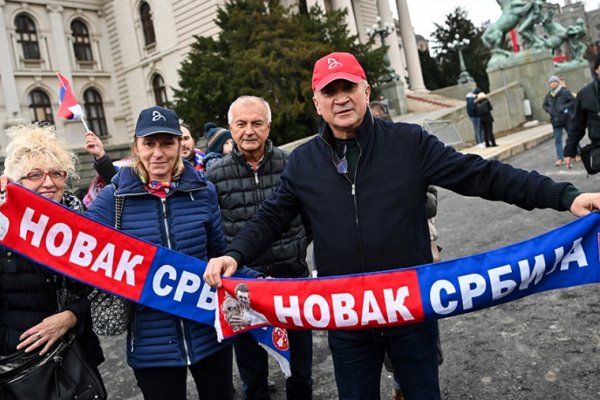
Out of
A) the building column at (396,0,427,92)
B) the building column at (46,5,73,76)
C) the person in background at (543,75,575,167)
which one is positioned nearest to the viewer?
the person in background at (543,75,575,167)

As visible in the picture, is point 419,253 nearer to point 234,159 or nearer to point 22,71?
point 234,159

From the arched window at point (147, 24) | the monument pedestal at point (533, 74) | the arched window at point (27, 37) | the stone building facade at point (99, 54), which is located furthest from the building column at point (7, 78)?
the monument pedestal at point (533, 74)

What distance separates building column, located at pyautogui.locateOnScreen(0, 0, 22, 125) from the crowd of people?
36038 millimetres

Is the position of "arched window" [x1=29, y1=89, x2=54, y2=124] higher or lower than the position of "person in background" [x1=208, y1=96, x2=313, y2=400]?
higher

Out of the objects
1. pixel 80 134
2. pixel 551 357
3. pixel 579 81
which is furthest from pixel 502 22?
pixel 80 134

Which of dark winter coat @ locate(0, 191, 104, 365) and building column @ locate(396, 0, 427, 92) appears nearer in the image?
dark winter coat @ locate(0, 191, 104, 365)

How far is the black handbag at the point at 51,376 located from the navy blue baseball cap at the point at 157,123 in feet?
3.74

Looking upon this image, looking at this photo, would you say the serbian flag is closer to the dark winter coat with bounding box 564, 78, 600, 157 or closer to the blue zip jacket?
the blue zip jacket

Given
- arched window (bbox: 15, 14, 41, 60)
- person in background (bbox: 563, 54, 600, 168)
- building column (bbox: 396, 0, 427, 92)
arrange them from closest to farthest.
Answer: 1. person in background (bbox: 563, 54, 600, 168)
2. arched window (bbox: 15, 14, 41, 60)
3. building column (bbox: 396, 0, 427, 92)

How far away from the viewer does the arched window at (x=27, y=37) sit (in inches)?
1411

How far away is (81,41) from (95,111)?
549cm

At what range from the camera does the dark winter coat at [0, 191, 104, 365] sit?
2545 millimetres

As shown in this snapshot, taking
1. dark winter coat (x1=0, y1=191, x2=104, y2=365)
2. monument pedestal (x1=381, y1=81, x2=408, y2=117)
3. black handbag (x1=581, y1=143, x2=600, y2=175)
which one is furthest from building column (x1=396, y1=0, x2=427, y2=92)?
dark winter coat (x1=0, y1=191, x2=104, y2=365)

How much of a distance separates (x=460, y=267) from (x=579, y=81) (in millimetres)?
24770
